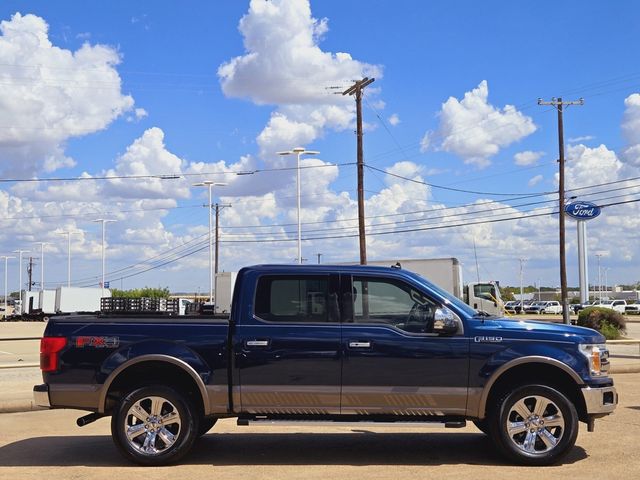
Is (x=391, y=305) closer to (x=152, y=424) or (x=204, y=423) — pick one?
(x=204, y=423)

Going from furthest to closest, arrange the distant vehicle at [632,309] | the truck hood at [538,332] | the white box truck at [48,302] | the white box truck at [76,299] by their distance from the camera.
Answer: the distant vehicle at [632,309] < the white box truck at [48,302] < the white box truck at [76,299] < the truck hood at [538,332]

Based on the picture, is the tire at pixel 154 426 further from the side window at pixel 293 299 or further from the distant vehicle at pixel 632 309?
the distant vehicle at pixel 632 309

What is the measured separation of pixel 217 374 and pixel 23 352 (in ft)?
73.2

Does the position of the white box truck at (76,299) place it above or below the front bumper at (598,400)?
above

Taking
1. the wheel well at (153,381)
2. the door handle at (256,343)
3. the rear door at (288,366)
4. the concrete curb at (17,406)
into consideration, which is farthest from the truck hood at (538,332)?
the concrete curb at (17,406)

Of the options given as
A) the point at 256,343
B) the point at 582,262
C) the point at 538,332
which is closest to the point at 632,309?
the point at 582,262

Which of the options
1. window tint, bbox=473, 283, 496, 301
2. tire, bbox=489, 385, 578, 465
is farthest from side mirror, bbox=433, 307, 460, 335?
window tint, bbox=473, 283, 496, 301

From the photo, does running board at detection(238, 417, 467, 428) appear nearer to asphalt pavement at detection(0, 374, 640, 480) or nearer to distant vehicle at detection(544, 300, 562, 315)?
Answer: asphalt pavement at detection(0, 374, 640, 480)

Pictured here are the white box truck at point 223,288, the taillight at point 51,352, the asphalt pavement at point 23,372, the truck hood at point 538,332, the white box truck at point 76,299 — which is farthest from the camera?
the white box truck at point 76,299

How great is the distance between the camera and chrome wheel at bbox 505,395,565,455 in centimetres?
730

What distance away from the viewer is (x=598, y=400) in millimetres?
7273

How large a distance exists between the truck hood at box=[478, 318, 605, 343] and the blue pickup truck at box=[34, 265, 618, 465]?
0.01 metres

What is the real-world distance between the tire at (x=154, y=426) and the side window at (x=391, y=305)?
195cm

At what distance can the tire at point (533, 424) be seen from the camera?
7.27 meters
